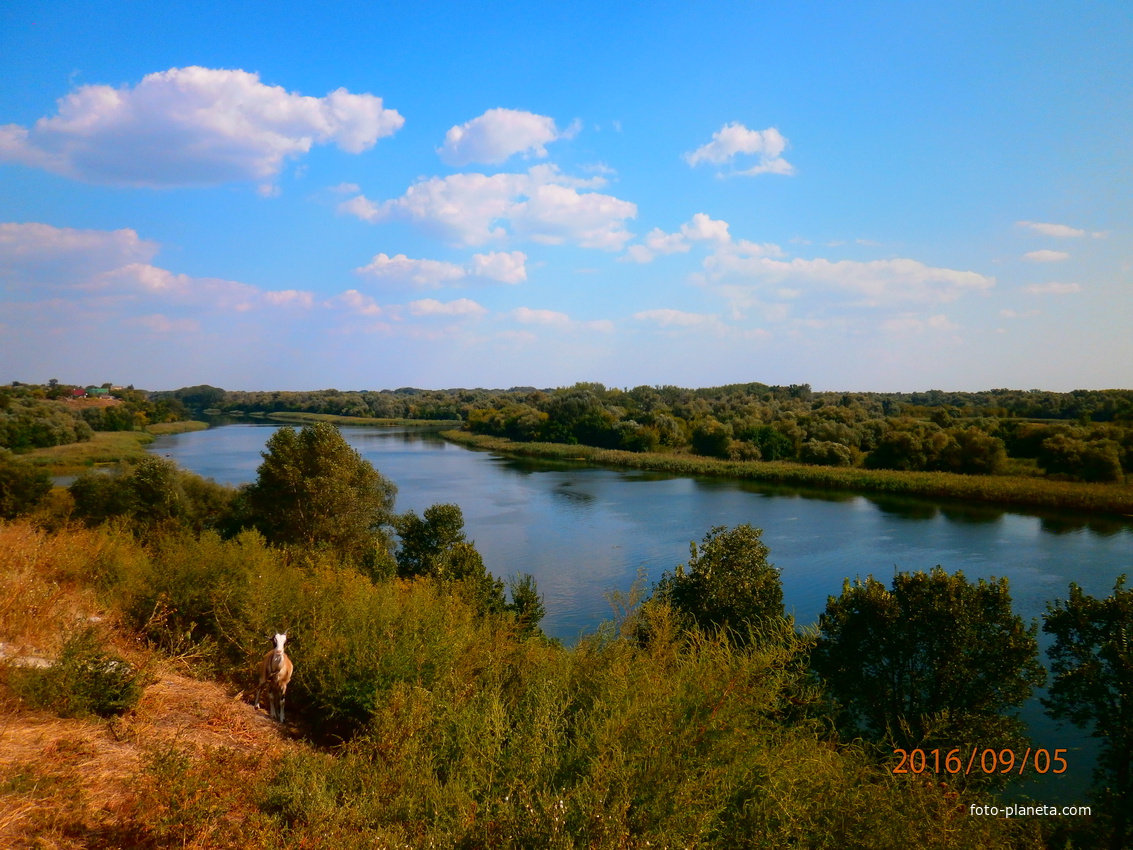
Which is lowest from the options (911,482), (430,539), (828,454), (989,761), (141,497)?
(989,761)

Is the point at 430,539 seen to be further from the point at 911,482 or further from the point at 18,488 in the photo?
the point at 911,482

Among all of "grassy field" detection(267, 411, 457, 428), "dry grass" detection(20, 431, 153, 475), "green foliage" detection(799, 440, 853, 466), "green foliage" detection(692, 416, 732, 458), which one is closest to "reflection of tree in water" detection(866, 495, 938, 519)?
"green foliage" detection(799, 440, 853, 466)

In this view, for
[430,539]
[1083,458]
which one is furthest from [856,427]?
[430,539]

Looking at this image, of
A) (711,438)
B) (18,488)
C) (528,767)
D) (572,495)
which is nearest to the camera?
(528,767)

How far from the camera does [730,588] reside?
40.4 ft

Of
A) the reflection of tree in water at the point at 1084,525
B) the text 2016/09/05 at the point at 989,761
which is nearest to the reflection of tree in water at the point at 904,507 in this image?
the reflection of tree in water at the point at 1084,525

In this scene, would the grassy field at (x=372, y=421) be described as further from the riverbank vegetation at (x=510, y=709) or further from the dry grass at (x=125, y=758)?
the dry grass at (x=125, y=758)

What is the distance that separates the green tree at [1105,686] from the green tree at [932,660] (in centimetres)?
46

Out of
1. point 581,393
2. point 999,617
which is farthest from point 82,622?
point 581,393

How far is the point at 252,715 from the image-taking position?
6.28 metres

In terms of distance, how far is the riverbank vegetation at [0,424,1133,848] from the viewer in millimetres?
3840

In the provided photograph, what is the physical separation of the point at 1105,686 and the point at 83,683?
12256 millimetres

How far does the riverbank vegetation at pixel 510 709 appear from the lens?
3840 millimetres

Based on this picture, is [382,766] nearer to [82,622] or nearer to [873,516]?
[82,622]
